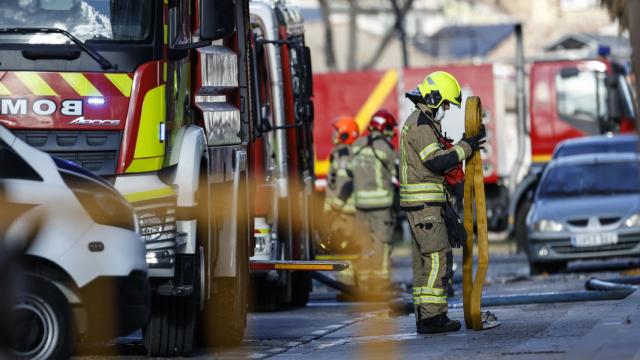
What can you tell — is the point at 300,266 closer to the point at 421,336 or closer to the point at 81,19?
the point at 421,336

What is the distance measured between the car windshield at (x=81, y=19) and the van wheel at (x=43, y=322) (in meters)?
1.90

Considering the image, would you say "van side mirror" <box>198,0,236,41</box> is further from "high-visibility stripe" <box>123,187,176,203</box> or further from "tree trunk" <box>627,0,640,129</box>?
"tree trunk" <box>627,0,640,129</box>

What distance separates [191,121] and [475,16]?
94.1m

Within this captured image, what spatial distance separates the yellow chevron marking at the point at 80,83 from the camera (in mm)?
10859

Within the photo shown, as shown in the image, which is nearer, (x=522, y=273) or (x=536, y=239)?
(x=536, y=239)

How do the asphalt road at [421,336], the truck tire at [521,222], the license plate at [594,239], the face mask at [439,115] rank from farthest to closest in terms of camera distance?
the truck tire at [521,222]
the license plate at [594,239]
the face mask at [439,115]
the asphalt road at [421,336]

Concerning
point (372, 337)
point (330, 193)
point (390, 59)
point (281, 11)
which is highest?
point (390, 59)

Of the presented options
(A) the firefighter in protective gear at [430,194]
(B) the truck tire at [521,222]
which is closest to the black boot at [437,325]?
(A) the firefighter in protective gear at [430,194]

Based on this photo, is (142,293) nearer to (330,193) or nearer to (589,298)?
(589,298)

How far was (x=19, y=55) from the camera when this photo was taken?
35.7 ft

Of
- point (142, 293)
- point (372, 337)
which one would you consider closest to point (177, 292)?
point (142, 293)

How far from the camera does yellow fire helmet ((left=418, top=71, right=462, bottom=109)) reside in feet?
42.5

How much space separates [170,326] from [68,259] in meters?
2.03

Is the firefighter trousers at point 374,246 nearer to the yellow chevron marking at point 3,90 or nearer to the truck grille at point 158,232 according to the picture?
the truck grille at point 158,232
